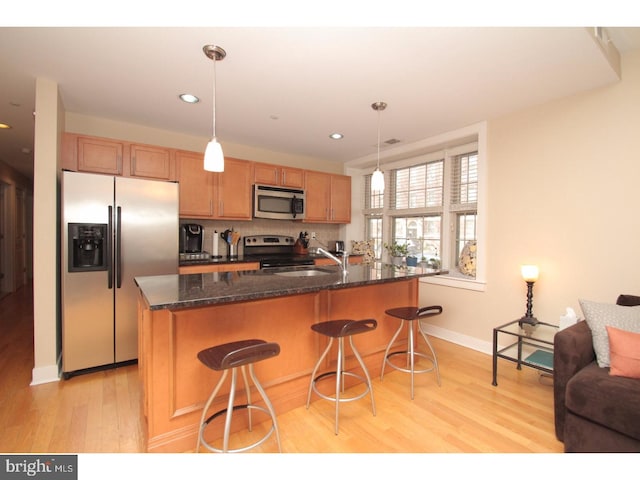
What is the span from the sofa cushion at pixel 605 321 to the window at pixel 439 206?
4.46 feet

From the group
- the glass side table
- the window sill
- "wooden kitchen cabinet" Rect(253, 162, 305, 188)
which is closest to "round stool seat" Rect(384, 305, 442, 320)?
the glass side table

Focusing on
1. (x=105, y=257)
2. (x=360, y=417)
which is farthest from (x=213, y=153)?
(x=360, y=417)

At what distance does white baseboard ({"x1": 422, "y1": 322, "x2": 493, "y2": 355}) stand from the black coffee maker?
117 inches

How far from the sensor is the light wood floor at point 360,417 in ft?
5.86

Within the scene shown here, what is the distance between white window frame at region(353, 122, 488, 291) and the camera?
3.27 m

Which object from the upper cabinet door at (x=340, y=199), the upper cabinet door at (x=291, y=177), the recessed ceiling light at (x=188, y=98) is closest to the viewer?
the recessed ceiling light at (x=188, y=98)

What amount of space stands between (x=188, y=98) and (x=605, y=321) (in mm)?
3461

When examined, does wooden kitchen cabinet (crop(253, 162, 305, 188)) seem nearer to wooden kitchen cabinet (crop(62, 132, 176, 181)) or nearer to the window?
wooden kitchen cabinet (crop(62, 132, 176, 181))

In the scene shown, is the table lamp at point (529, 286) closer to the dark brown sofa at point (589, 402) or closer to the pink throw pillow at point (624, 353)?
the dark brown sofa at point (589, 402)

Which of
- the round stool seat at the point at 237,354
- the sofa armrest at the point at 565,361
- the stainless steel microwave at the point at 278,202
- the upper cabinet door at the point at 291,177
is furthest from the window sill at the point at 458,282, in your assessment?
the round stool seat at the point at 237,354

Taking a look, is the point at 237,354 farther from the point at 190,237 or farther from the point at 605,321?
the point at 190,237

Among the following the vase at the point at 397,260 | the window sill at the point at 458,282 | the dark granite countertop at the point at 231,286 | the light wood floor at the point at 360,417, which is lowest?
the light wood floor at the point at 360,417

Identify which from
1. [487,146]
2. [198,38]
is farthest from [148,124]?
[487,146]

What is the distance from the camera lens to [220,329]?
6.14ft
